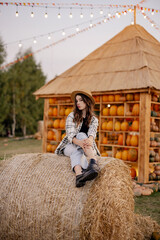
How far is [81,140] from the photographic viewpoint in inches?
135

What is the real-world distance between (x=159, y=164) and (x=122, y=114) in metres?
1.80

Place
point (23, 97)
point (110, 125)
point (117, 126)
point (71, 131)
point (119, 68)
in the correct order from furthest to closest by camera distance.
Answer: point (23, 97) < point (119, 68) < point (110, 125) < point (117, 126) < point (71, 131)

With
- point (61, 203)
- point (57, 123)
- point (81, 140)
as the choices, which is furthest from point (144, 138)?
point (61, 203)

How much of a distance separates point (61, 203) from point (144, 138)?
413 centimetres

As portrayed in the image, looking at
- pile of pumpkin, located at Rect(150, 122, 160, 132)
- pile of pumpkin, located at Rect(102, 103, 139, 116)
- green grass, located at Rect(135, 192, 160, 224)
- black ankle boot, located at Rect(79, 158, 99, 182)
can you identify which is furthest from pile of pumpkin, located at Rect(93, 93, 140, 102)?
black ankle boot, located at Rect(79, 158, 99, 182)

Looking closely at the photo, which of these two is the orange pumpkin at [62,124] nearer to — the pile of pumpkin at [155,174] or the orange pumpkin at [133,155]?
the orange pumpkin at [133,155]

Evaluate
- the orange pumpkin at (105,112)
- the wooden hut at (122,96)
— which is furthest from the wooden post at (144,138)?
the orange pumpkin at (105,112)

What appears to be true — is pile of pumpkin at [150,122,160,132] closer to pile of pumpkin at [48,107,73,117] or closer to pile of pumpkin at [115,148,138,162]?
pile of pumpkin at [115,148,138,162]

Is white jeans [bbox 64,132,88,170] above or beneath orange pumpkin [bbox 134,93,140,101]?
beneath

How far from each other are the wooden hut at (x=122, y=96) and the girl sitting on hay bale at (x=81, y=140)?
302 centimetres

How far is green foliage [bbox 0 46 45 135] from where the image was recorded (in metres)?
22.5

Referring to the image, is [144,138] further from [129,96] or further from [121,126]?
[129,96]

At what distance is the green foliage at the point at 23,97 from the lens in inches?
885

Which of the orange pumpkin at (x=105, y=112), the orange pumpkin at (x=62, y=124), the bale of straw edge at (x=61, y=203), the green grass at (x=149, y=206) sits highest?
the orange pumpkin at (x=105, y=112)
